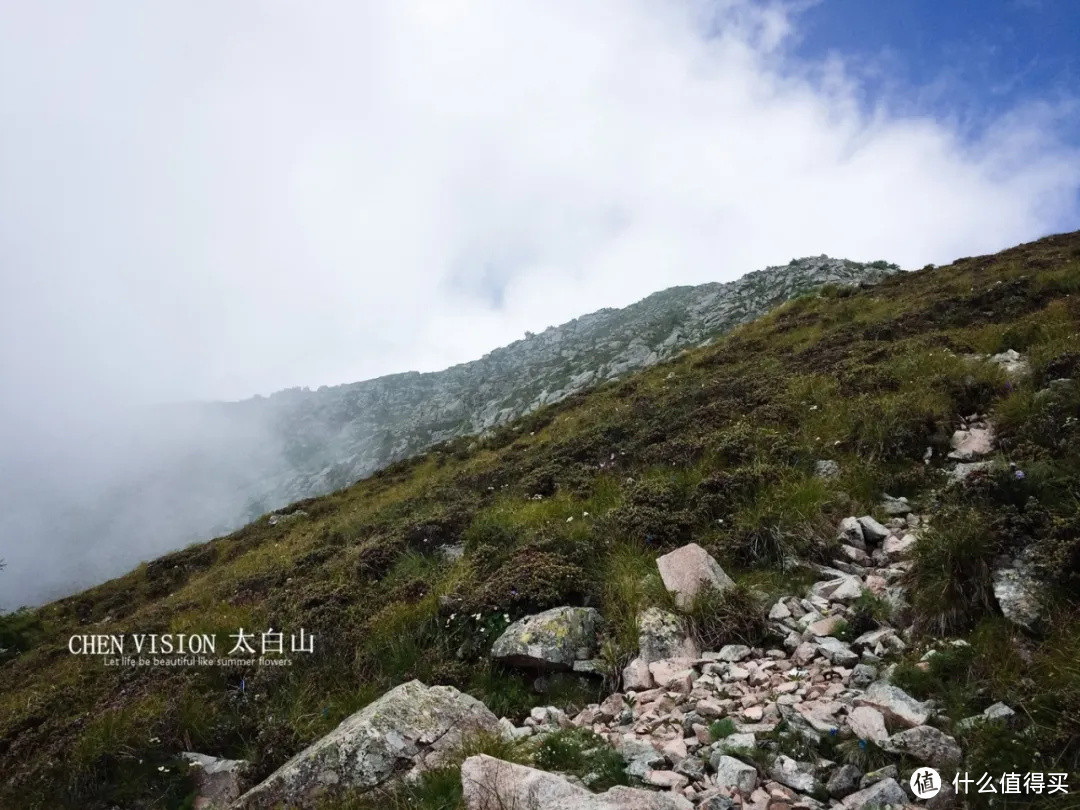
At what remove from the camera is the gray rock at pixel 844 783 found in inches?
135

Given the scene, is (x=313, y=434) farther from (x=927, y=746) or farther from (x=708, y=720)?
(x=927, y=746)

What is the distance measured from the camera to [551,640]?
6043mm

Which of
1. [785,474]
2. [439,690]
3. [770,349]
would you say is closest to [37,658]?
[439,690]

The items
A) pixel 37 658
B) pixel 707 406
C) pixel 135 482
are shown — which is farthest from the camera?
pixel 135 482

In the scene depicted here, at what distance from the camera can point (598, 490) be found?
415 inches

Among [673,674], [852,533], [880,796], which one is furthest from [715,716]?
[852,533]

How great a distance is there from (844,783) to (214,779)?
5876 mm

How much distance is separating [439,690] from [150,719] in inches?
148

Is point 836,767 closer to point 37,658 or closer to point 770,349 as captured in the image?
point 37,658

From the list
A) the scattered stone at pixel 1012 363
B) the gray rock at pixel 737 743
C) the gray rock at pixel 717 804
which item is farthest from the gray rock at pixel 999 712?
the scattered stone at pixel 1012 363

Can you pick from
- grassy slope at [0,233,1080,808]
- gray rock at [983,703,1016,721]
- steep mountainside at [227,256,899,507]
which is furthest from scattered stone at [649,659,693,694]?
steep mountainside at [227,256,899,507]

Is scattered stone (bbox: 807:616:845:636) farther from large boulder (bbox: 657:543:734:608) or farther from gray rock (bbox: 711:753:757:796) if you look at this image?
gray rock (bbox: 711:753:757:796)

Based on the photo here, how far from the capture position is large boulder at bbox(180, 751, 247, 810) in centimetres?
551

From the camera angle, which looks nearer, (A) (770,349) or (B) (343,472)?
(A) (770,349)
